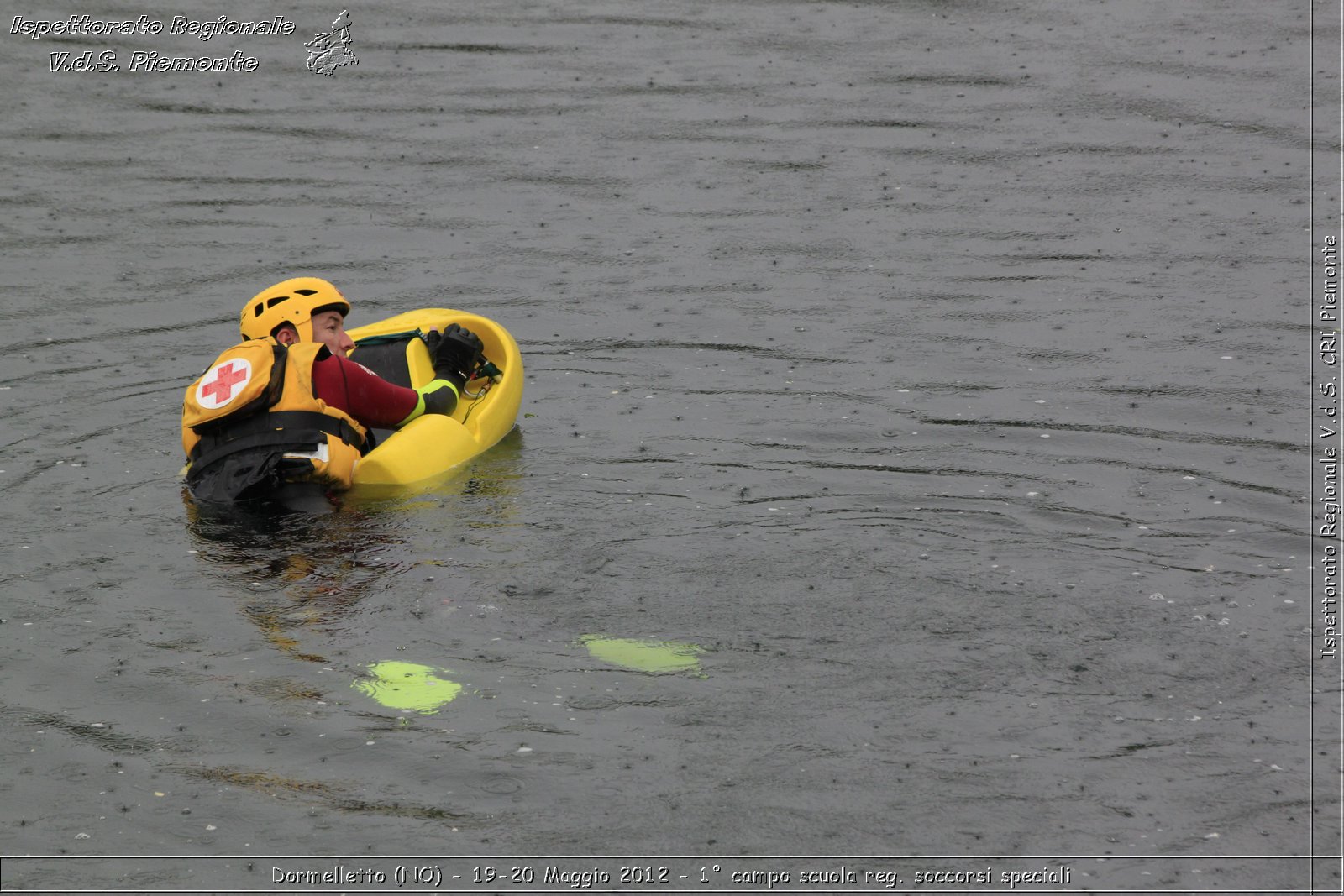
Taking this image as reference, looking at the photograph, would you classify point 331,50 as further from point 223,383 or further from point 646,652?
point 646,652

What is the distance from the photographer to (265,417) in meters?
8.77

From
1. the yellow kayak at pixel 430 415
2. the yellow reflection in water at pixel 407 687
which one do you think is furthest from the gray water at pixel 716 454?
the yellow kayak at pixel 430 415

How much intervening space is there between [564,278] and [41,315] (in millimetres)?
3746

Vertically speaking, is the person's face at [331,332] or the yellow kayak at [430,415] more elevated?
the person's face at [331,332]

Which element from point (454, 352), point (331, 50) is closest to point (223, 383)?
point (454, 352)

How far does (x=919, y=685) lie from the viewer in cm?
712

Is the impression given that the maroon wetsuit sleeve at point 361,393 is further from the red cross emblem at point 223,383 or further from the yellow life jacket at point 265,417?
the red cross emblem at point 223,383

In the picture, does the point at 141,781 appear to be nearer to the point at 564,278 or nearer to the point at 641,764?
the point at 641,764

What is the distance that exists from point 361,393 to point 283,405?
0.64m

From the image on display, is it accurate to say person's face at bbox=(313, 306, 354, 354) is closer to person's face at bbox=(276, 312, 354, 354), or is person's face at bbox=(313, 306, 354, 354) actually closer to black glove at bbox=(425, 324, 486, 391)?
person's face at bbox=(276, 312, 354, 354)

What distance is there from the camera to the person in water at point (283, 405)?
8.67 m

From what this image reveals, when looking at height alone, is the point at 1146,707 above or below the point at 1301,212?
below

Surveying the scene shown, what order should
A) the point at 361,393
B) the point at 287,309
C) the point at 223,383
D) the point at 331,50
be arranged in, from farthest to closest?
1. the point at 331,50
2. the point at 361,393
3. the point at 287,309
4. the point at 223,383

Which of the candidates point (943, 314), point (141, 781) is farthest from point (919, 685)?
point (943, 314)
